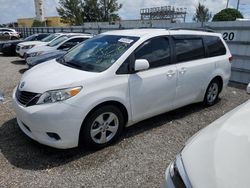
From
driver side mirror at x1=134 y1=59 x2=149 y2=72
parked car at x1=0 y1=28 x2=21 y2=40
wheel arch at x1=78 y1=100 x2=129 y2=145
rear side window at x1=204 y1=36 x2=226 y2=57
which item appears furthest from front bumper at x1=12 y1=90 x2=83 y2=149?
parked car at x1=0 y1=28 x2=21 y2=40

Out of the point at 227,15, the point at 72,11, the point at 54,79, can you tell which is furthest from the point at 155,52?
the point at 72,11

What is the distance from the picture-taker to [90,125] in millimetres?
3480

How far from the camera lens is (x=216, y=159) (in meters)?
1.69

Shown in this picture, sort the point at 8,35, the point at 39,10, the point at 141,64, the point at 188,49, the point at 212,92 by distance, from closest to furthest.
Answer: the point at 141,64 < the point at 188,49 < the point at 212,92 < the point at 8,35 < the point at 39,10

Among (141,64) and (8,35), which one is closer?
(141,64)

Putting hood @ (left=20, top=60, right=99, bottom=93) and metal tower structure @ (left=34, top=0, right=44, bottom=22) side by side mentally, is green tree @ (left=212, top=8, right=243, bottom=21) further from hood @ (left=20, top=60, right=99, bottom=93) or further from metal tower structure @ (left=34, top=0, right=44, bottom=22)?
metal tower structure @ (left=34, top=0, right=44, bottom=22)

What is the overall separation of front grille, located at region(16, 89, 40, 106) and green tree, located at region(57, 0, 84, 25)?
141 feet

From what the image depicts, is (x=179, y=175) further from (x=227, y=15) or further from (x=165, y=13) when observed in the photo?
(x=165, y=13)

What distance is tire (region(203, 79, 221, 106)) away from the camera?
213 inches

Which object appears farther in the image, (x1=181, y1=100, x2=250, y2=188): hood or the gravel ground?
the gravel ground

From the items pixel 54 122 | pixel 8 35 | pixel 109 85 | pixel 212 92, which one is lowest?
pixel 8 35

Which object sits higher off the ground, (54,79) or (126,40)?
(126,40)

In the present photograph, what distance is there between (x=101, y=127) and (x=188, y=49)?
7.54 ft

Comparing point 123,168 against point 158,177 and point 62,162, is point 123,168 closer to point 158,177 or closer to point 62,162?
point 158,177
